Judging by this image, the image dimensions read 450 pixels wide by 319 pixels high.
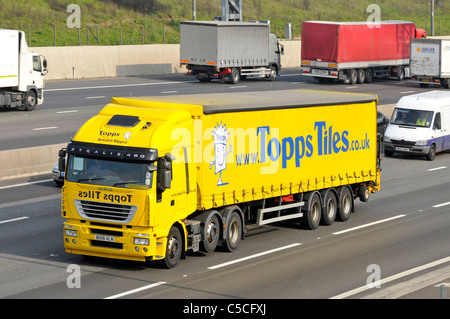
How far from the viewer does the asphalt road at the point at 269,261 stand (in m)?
14.8

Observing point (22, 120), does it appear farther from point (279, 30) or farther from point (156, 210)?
point (279, 30)

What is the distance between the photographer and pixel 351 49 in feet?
182

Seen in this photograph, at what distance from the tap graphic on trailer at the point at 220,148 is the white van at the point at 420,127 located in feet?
52.2

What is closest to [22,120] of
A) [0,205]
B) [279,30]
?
[0,205]

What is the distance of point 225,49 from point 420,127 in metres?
23.3

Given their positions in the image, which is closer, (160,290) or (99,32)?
(160,290)

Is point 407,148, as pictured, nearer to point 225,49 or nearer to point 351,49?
point 225,49

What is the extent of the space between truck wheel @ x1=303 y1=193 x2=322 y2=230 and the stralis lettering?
218 inches

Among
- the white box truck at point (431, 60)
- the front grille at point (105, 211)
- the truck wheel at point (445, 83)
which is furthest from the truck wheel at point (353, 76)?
the front grille at point (105, 211)

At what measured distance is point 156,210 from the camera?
616 inches

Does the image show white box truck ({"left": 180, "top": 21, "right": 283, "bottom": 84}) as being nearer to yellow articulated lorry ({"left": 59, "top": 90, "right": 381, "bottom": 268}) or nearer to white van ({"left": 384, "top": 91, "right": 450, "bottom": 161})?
white van ({"left": 384, "top": 91, "right": 450, "bottom": 161})

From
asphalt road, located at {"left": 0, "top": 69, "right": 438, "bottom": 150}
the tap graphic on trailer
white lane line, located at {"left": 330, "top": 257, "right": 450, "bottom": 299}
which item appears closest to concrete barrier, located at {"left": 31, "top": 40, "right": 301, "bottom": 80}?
asphalt road, located at {"left": 0, "top": 69, "right": 438, "bottom": 150}
